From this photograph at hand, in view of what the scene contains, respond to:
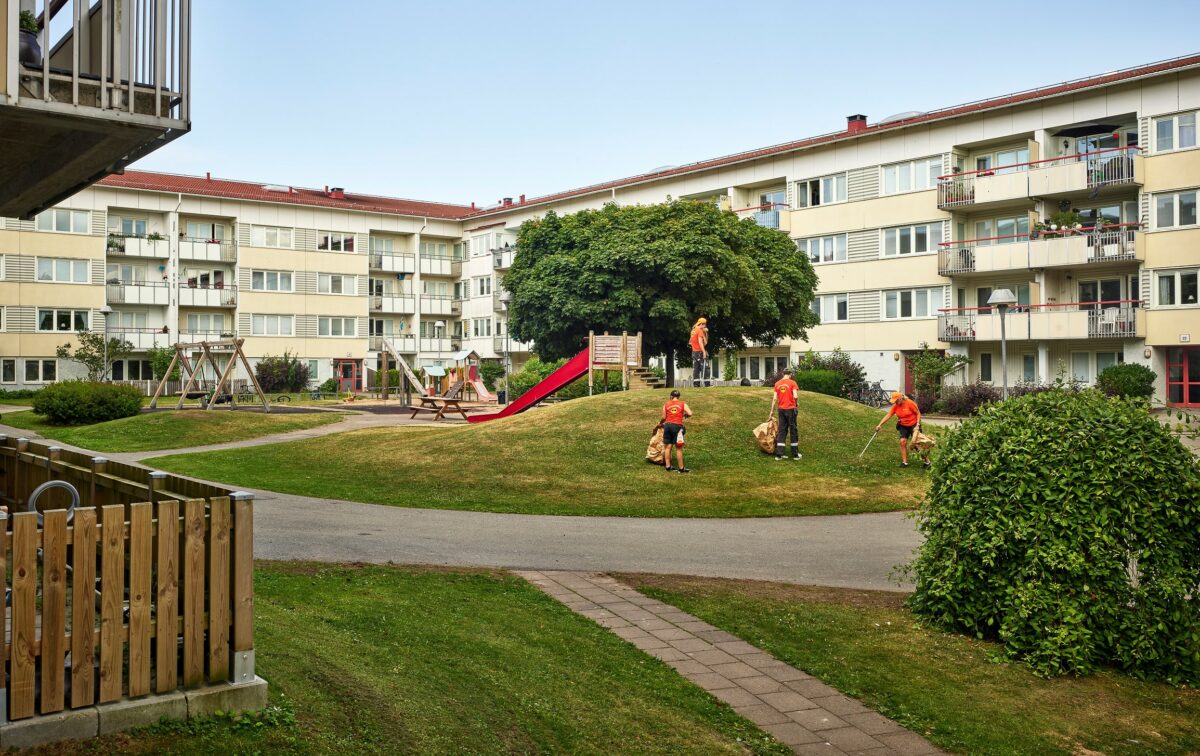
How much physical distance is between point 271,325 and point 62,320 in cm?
1244

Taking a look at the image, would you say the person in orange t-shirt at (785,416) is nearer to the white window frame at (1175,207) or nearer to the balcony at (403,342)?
the white window frame at (1175,207)

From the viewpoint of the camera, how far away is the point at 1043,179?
44344 mm

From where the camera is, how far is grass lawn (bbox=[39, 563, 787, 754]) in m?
5.84

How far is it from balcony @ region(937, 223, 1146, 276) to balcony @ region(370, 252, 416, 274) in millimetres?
40186

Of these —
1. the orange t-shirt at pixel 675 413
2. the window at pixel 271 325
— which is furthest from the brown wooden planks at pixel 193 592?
the window at pixel 271 325

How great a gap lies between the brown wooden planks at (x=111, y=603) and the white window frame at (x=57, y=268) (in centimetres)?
6312

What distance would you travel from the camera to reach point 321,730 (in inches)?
229

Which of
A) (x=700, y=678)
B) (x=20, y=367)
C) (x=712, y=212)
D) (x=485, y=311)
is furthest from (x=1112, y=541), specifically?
(x=485, y=311)

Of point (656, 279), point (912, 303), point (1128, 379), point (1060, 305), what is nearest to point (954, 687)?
point (656, 279)

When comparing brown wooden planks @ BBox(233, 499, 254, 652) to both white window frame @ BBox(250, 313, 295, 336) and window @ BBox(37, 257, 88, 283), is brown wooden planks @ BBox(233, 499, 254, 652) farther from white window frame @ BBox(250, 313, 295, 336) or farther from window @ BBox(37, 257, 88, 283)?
white window frame @ BBox(250, 313, 295, 336)

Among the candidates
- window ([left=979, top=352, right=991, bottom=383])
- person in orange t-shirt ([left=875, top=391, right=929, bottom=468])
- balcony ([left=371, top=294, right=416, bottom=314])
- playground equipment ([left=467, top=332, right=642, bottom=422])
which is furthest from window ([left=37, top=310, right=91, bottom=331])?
person in orange t-shirt ([left=875, top=391, right=929, bottom=468])

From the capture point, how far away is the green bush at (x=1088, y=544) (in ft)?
27.7

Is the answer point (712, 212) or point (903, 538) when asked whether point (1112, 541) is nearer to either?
point (903, 538)

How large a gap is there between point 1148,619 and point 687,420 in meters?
16.6
